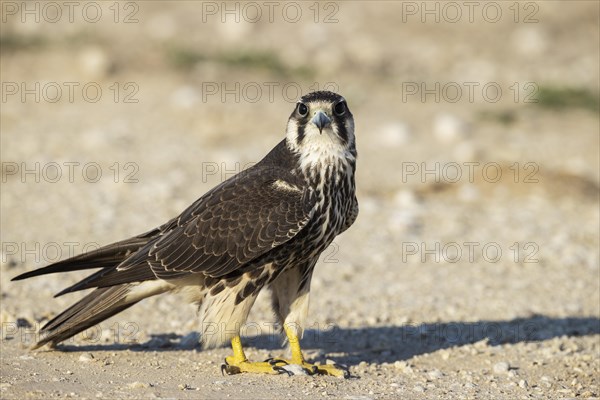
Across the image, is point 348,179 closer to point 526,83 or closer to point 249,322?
point 249,322

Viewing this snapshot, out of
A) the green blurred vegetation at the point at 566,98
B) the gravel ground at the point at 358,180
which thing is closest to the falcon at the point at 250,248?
the gravel ground at the point at 358,180

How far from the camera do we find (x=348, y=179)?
641 centimetres

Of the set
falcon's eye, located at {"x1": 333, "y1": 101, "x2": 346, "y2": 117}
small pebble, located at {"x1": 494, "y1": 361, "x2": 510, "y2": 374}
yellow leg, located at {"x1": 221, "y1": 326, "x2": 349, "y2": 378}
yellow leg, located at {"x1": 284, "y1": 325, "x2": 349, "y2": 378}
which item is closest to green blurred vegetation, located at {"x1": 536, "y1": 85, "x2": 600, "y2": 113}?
small pebble, located at {"x1": 494, "y1": 361, "x2": 510, "y2": 374}

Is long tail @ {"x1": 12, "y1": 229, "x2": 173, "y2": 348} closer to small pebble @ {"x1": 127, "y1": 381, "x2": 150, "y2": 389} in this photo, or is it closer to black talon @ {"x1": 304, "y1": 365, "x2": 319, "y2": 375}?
small pebble @ {"x1": 127, "y1": 381, "x2": 150, "y2": 389}

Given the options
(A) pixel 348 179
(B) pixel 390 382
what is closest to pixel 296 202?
(A) pixel 348 179

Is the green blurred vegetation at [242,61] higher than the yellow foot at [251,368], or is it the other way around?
the green blurred vegetation at [242,61]

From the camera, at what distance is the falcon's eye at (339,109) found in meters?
6.45

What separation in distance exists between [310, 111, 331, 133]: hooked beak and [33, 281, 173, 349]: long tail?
4.57 feet

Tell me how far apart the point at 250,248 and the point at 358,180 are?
17.0 feet

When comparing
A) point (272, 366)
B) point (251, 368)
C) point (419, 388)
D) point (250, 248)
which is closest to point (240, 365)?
point (251, 368)

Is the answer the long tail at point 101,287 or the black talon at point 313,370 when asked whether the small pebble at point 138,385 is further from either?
the black talon at point 313,370

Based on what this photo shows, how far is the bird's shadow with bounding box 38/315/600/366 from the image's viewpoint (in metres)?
7.04

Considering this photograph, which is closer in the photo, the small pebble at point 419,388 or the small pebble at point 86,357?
the small pebble at point 419,388

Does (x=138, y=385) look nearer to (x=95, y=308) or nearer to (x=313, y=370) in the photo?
(x=95, y=308)
